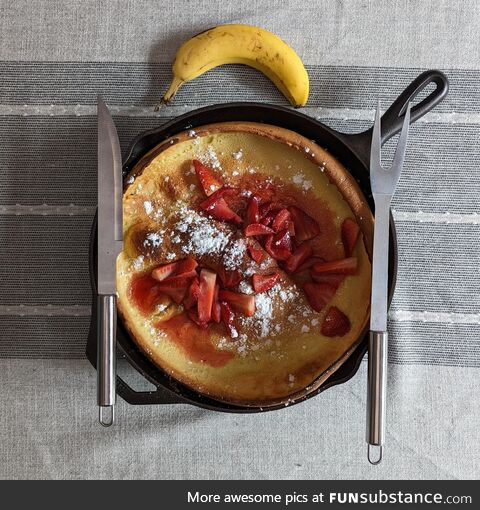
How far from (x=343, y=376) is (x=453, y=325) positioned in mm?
310

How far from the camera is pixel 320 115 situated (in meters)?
1.35

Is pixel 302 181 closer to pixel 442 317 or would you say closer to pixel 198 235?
pixel 198 235

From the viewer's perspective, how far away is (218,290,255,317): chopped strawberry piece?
→ 47.9 inches

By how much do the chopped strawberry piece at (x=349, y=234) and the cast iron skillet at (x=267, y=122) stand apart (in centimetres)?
6

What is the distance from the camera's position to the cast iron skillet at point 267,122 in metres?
1.23

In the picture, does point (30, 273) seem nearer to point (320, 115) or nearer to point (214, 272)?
point (214, 272)

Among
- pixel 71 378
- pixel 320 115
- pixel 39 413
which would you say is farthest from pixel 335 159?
pixel 39 413

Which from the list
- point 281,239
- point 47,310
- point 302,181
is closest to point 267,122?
point 302,181

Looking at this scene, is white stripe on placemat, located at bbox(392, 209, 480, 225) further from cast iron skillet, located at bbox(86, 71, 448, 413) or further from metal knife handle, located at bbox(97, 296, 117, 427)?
metal knife handle, located at bbox(97, 296, 117, 427)

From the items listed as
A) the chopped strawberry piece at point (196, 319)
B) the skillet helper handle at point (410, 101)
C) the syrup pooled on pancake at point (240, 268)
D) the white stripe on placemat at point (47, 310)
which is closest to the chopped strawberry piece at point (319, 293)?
the syrup pooled on pancake at point (240, 268)

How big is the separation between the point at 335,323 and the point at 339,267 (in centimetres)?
12

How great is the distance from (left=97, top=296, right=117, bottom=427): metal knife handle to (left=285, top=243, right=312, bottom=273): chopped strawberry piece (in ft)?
1.17

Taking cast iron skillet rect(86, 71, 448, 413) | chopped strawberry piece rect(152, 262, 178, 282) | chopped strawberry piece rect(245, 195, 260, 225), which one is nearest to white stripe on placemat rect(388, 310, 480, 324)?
cast iron skillet rect(86, 71, 448, 413)

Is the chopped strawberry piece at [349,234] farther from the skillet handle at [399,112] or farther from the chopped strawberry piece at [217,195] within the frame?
the chopped strawberry piece at [217,195]
